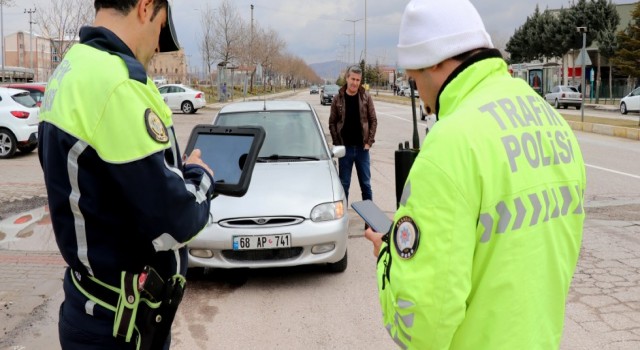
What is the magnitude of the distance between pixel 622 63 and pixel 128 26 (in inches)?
1287

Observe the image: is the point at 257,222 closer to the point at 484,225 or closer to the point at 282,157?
the point at 282,157

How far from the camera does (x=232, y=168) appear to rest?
2285mm

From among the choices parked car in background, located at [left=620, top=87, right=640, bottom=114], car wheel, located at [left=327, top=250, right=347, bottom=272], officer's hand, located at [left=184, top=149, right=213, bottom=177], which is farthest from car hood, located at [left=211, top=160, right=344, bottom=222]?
parked car in background, located at [left=620, top=87, right=640, bottom=114]

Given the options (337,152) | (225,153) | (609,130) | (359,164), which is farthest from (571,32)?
(225,153)

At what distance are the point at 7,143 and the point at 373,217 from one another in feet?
46.2

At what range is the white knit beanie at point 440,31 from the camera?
152cm

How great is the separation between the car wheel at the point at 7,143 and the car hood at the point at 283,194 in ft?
33.5

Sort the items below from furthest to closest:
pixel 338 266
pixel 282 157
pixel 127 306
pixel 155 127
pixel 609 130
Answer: pixel 609 130
pixel 282 157
pixel 338 266
pixel 127 306
pixel 155 127

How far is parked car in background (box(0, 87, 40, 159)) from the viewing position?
13797 millimetres

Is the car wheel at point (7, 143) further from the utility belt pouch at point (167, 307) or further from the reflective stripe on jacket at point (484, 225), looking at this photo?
the reflective stripe on jacket at point (484, 225)

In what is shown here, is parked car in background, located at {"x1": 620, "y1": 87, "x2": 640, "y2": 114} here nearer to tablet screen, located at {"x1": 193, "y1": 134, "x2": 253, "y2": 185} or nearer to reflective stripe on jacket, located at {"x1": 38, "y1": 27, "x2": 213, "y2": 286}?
tablet screen, located at {"x1": 193, "y1": 134, "x2": 253, "y2": 185}

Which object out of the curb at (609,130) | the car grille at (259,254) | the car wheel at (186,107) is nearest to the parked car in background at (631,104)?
the curb at (609,130)

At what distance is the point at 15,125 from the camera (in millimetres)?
13797

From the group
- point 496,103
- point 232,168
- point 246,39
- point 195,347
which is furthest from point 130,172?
point 246,39
